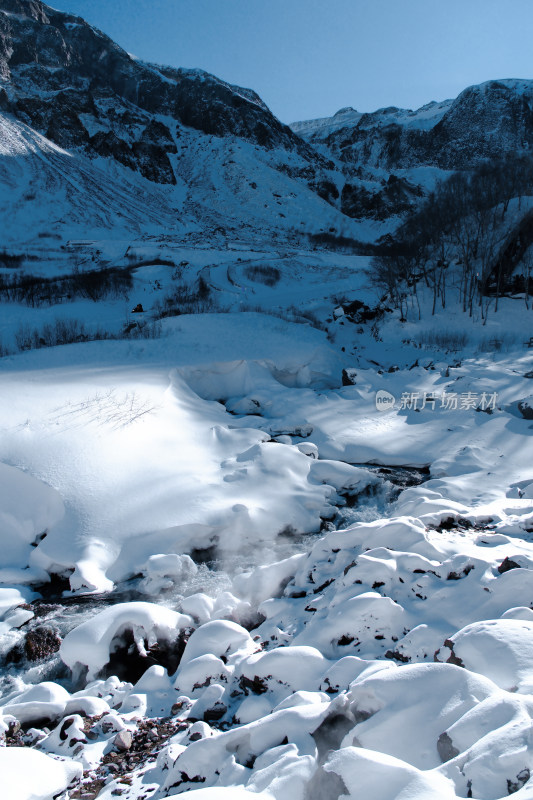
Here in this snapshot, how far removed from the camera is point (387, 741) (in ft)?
7.22

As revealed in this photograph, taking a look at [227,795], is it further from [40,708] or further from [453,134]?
[453,134]

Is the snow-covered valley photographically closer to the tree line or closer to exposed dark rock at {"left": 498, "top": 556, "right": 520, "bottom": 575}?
exposed dark rock at {"left": 498, "top": 556, "right": 520, "bottom": 575}

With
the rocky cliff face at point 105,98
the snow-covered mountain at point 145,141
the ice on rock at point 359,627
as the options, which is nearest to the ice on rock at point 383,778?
the ice on rock at point 359,627

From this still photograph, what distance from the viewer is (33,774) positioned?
2.52 m

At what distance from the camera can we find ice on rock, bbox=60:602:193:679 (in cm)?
392

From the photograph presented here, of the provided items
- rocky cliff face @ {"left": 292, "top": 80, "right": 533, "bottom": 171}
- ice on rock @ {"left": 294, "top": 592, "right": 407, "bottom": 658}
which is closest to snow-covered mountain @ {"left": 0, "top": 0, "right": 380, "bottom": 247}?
rocky cliff face @ {"left": 292, "top": 80, "right": 533, "bottom": 171}

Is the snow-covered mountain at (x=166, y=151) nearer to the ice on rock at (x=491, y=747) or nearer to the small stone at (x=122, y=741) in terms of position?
the small stone at (x=122, y=741)

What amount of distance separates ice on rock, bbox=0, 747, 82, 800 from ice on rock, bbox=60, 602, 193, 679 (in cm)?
116

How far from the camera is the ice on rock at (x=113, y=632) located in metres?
3.92

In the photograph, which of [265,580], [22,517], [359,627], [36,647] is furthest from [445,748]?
[22,517]

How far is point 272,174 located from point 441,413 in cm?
6826

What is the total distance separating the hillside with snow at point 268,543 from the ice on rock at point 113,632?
0.02 metres

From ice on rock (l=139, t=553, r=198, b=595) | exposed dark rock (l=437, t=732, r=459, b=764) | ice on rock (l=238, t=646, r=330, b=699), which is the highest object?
exposed dark rock (l=437, t=732, r=459, b=764)

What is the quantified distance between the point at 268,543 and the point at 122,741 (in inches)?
131
